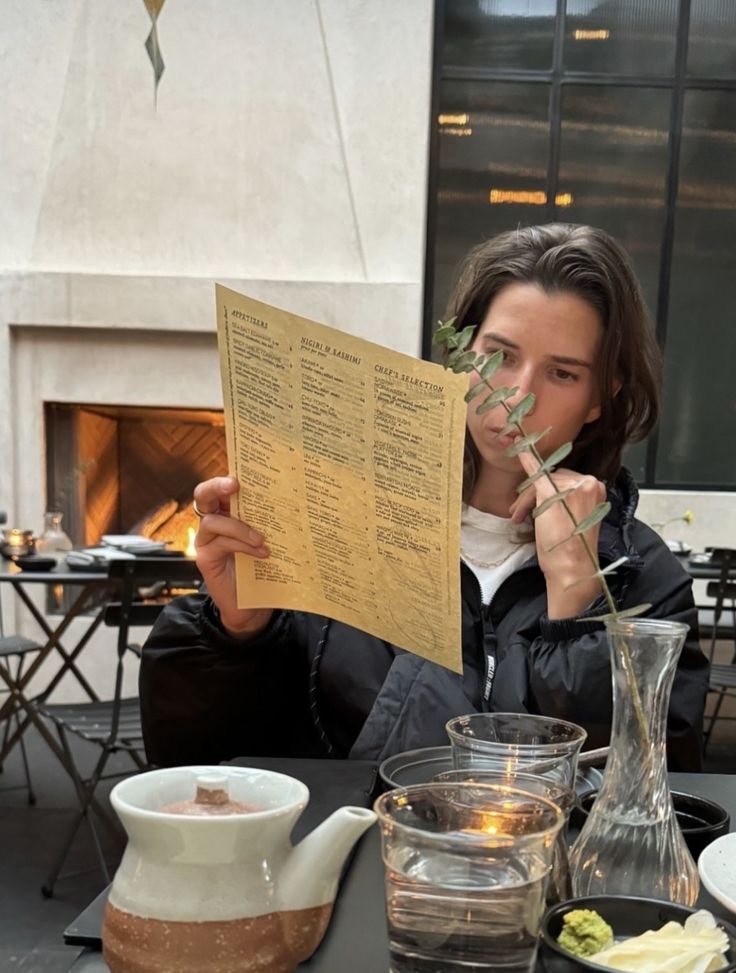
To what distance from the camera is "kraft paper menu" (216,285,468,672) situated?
2.35ft

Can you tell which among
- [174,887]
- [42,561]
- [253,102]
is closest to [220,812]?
[174,887]

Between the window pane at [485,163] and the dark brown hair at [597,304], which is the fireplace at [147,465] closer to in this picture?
the window pane at [485,163]

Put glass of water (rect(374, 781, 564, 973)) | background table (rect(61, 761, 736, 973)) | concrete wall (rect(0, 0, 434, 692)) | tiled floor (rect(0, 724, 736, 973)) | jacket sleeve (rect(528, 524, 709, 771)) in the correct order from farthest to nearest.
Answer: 1. concrete wall (rect(0, 0, 434, 692))
2. tiled floor (rect(0, 724, 736, 973))
3. jacket sleeve (rect(528, 524, 709, 771))
4. background table (rect(61, 761, 736, 973))
5. glass of water (rect(374, 781, 564, 973))

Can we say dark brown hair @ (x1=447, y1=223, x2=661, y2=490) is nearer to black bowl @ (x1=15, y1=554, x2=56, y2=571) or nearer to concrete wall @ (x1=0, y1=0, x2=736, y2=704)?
black bowl @ (x1=15, y1=554, x2=56, y2=571)

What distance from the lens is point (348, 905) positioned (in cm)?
64

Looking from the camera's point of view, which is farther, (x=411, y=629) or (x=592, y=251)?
(x=592, y=251)

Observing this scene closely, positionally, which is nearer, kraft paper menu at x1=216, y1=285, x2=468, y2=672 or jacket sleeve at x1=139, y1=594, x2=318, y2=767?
kraft paper menu at x1=216, y1=285, x2=468, y2=672

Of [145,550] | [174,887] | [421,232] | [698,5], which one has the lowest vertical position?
A: [145,550]

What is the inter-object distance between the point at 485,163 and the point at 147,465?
2.36 m

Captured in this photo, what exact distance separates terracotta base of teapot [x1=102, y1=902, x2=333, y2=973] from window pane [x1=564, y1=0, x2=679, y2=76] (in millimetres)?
4966

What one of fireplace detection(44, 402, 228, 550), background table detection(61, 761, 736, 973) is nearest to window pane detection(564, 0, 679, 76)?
fireplace detection(44, 402, 228, 550)

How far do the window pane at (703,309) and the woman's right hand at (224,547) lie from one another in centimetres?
404

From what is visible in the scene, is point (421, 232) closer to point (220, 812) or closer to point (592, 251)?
point (592, 251)

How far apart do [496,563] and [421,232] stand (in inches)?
135
